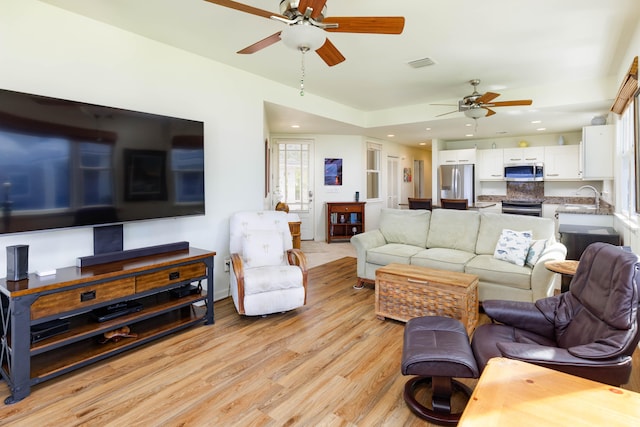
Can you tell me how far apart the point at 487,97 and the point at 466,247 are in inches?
74.8

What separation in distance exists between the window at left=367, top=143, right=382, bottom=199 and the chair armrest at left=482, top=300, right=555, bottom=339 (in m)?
6.14

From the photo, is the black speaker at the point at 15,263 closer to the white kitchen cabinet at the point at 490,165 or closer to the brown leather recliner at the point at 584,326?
the brown leather recliner at the point at 584,326

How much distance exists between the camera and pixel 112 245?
2.83 metres

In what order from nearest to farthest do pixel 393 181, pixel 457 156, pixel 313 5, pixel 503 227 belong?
1. pixel 313 5
2. pixel 503 227
3. pixel 457 156
4. pixel 393 181

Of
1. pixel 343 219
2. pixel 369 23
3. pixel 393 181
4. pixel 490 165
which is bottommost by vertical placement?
pixel 343 219

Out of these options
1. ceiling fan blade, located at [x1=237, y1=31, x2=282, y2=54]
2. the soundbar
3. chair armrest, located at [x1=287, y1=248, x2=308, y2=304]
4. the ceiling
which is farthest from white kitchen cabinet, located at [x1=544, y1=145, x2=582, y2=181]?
the soundbar

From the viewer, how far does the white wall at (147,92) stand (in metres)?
2.54

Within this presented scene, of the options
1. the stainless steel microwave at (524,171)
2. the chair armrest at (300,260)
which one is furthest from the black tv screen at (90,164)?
the stainless steel microwave at (524,171)

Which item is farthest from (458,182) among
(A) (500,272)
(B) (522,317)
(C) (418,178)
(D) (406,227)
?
(B) (522,317)

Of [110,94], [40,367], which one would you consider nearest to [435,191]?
[110,94]

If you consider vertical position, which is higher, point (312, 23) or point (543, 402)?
point (312, 23)

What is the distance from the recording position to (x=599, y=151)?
15.2 feet

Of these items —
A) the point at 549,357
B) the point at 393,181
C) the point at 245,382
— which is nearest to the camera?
the point at 549,357

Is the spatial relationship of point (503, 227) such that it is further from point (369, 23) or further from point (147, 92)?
point (147, 92)
